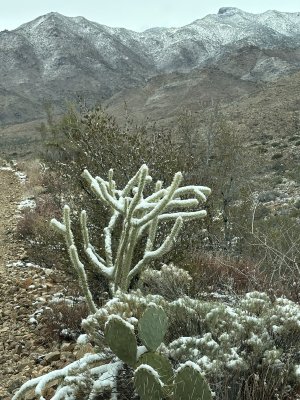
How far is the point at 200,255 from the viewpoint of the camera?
614 cm

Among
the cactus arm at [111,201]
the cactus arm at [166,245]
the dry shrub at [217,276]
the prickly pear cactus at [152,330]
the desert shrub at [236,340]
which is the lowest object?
the dry shrub at [217,276]

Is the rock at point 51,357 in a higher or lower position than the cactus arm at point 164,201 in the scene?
lower

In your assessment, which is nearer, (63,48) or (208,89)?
(208,89)

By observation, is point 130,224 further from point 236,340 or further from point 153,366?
point 153,366

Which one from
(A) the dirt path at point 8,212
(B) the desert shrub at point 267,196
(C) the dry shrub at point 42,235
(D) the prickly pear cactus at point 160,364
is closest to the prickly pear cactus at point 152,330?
(D) the prickly pear cactus at point 160,364

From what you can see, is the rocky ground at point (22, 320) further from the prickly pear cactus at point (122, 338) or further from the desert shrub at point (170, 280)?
the prickly pear cactus at point (122, 338)

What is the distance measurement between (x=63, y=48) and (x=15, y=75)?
2350 cm

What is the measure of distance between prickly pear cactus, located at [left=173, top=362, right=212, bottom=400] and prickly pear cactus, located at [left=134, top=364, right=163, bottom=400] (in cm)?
9

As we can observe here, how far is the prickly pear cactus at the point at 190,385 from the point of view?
245cm

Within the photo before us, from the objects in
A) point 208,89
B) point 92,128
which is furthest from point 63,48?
point 92,128

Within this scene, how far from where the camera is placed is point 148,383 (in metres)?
2.55

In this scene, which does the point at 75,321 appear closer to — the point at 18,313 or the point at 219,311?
the point at 18,313

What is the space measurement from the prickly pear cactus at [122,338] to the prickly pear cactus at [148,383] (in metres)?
0.22

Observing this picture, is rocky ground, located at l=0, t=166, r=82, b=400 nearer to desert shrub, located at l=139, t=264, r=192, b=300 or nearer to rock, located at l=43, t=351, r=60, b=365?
rock, located at l=43, t=351, r=60, b=365
